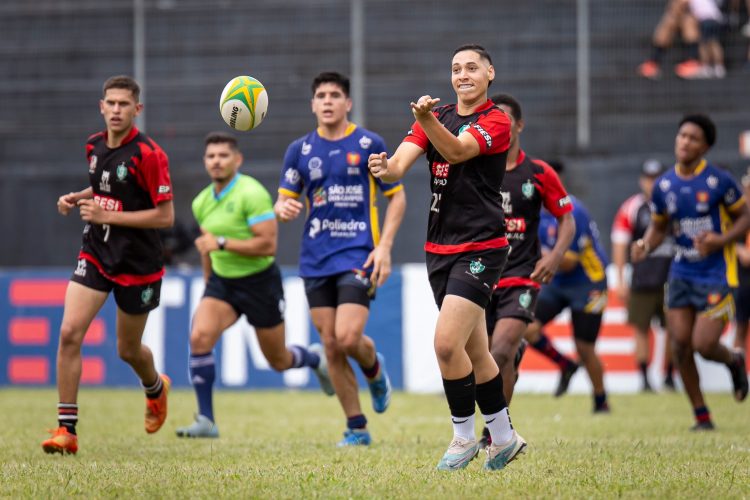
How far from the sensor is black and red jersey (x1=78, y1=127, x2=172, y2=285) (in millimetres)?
8055

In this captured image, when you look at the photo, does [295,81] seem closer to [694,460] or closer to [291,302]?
[291,302]

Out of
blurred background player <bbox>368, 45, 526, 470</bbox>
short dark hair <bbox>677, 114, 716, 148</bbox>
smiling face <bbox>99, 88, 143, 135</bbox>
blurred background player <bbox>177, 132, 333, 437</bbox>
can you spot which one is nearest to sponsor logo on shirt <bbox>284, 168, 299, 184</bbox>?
blurred background player <bbox>177, 132, 333, 437</bbox>

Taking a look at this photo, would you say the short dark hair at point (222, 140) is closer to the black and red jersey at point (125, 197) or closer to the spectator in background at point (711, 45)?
the black and red jersey at point (125, 197)

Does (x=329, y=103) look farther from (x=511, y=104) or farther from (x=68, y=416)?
(x=68, y=416)

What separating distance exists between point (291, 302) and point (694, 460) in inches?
342

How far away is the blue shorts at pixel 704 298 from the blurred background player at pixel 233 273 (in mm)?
3337

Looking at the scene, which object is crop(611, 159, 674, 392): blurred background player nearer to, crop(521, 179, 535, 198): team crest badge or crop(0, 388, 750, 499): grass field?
crop(0, 388, 750, 499): grass field

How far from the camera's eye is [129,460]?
7375mm

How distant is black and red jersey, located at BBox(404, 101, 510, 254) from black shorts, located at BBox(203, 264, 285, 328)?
327cm

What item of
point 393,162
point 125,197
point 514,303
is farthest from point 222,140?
point 393,162

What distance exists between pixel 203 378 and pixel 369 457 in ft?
8.81

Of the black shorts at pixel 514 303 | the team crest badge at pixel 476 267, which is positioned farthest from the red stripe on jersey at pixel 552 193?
the team crest badge at pixel 476 267

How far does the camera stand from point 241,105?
25.0 ft

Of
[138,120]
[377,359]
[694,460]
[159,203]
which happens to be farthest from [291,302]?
→ [694,460]
